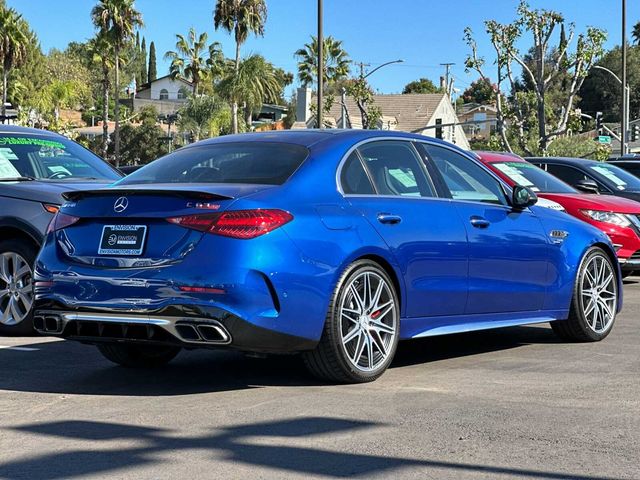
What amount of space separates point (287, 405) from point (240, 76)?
6246 cm

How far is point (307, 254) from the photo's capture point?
597cm

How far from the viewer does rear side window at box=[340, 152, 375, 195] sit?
654 cm

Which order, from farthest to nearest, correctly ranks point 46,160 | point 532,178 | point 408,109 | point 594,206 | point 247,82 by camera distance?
point 408,109 → point 247,82 → point 532,178 → point 594,206 → point 46,160

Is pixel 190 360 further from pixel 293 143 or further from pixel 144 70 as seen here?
pixel 144 70

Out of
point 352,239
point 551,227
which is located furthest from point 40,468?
point 551,227

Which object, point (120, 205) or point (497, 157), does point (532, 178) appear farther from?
point (120, 205)

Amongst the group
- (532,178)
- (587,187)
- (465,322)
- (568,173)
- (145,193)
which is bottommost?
(465,322)

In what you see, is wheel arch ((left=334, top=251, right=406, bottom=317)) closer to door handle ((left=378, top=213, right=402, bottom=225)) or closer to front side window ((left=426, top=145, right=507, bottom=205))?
door handle ((left=378, top=213, right=402, bottom=225))

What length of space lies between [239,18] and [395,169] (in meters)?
62.4

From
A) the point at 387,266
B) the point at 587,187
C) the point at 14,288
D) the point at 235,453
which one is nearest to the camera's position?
the point at 235,453

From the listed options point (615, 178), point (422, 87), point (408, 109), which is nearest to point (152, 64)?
point (422, 87)

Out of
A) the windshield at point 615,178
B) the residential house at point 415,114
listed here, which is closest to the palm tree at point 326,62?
the residential house at point 415,114

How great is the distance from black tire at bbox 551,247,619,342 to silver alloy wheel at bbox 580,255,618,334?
0.02 metres

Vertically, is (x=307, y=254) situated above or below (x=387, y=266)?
above
